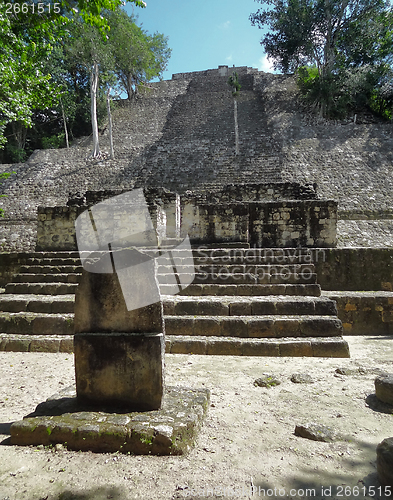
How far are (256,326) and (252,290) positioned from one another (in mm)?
1158

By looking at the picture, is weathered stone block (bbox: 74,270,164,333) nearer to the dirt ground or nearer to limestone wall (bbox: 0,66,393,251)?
the dirt ground

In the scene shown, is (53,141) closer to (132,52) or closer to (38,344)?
(132,52)

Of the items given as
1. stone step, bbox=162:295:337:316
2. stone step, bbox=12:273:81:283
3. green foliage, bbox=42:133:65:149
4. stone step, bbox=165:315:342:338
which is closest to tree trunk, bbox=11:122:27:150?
green foliage, bbox=42:133:65:149

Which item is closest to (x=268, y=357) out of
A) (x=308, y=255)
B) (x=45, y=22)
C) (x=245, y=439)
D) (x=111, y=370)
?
(x=245, y=439)

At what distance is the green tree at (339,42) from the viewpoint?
77.3 feet

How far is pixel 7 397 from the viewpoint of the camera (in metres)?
3.13

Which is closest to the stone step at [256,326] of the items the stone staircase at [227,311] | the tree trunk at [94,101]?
the stone staircase at [227,311]

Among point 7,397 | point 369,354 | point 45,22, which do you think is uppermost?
point 45,22

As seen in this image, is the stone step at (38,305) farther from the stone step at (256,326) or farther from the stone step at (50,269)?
the stone step at (256,326)

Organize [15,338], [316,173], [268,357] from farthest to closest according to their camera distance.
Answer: [316,173] → [15,338] → [268,357]

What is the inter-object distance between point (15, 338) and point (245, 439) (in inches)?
163

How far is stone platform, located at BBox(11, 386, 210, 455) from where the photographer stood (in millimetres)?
2045

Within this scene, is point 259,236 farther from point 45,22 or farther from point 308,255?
point 45,22

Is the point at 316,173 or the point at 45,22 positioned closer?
the point at 45,22
